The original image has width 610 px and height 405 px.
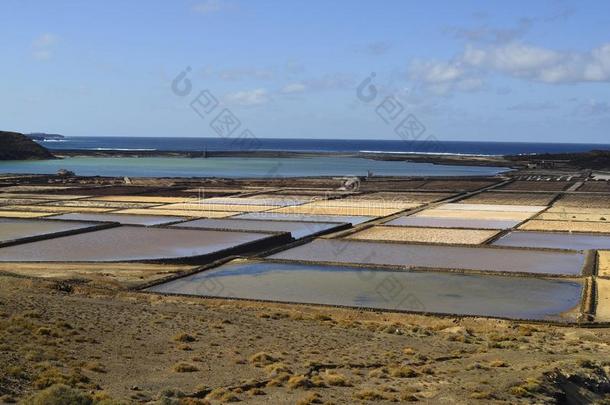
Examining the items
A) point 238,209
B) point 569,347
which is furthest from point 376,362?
point 238,209

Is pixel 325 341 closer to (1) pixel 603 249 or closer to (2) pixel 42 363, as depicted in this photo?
(2) pixel 42 363

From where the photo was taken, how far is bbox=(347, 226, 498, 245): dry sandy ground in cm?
3069

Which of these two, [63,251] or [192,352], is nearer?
[192,352]

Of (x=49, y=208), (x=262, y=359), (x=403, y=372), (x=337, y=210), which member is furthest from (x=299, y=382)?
(x=49, y=208)

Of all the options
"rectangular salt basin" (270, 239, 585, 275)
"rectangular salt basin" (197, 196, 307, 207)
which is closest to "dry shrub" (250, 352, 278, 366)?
"rectangular salt basin" (270, 239, 585, 275)

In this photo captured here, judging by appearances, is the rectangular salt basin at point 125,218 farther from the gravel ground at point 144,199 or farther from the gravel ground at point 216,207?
the gravel ground at point 144,199

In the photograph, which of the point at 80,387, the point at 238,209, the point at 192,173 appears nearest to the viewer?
the point at 80,387

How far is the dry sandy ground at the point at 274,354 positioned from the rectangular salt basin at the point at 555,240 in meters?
13.1

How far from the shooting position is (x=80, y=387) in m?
11.2

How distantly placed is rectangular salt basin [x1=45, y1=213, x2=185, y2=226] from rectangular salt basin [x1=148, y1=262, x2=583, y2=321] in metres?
12.9

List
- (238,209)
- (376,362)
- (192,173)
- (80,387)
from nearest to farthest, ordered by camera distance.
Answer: (80,387) < (376,362) < (238,209) < (192,173)

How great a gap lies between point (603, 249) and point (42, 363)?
2262 centimetres

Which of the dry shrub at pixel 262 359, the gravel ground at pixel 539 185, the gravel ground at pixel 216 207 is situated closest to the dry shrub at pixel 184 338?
the dry shrub at pixel 262 359

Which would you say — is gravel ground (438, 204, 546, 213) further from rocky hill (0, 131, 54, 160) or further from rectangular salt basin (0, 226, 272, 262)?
rocky hill (0, 131, 54, 160)
